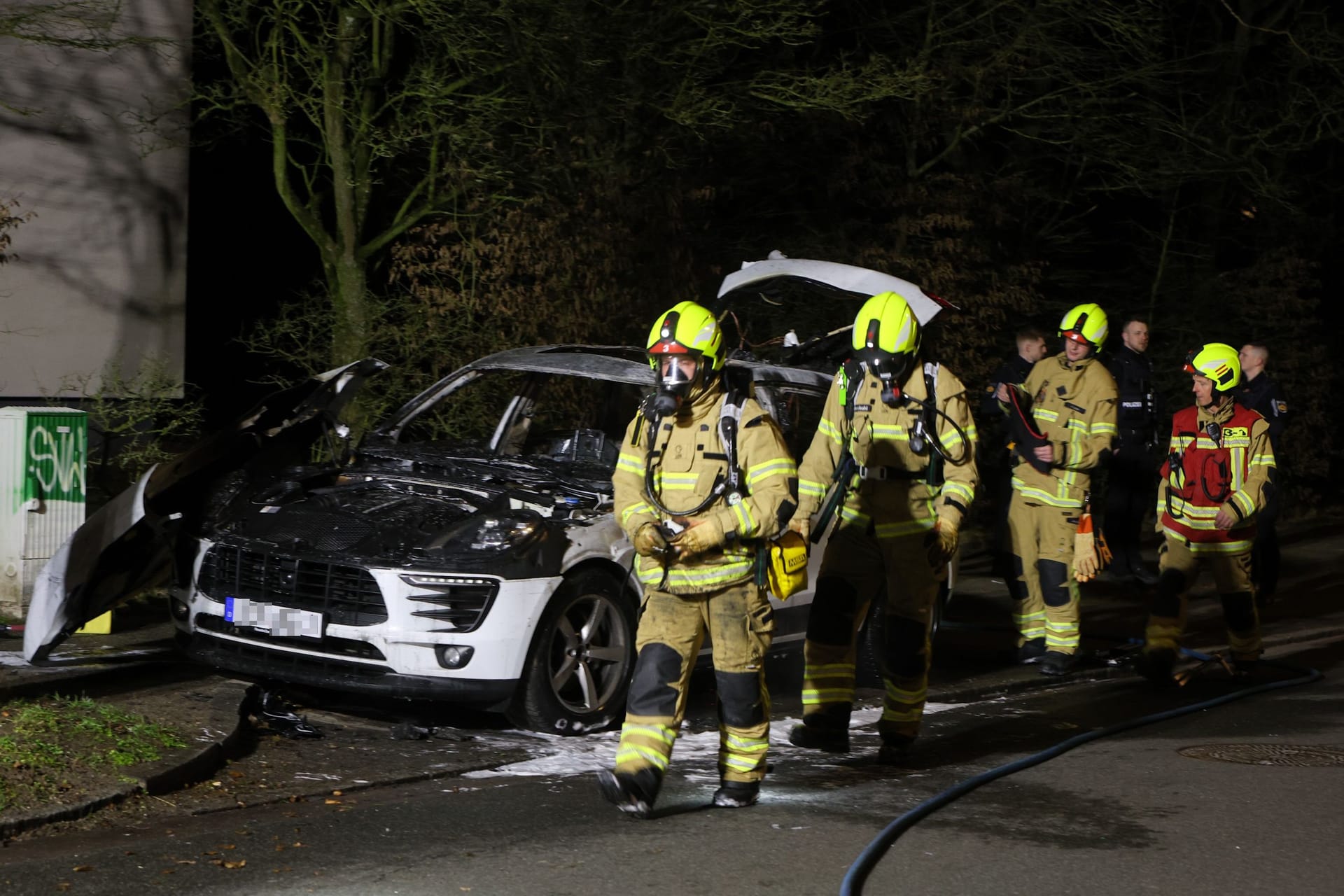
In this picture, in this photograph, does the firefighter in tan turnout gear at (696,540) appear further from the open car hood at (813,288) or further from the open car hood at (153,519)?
the open car hood at (153,519)

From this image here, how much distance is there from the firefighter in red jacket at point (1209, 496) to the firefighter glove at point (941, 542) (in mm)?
2648

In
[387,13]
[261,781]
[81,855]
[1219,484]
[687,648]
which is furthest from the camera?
[387,13]

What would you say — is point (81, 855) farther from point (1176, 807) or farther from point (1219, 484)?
point (1219, 484)

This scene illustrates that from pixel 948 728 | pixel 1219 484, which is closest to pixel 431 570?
pixel 948 728

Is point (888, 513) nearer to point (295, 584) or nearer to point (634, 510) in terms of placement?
point (634, 510)

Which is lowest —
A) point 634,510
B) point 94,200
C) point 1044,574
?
point 1044,574

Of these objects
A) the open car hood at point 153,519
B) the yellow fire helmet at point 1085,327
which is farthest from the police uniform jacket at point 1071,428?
the open car hood at point 153,519

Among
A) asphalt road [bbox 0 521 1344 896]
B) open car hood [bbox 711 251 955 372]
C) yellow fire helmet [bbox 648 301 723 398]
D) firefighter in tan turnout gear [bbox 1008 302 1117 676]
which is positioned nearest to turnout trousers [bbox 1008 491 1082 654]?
firefighter in tan turnout gear [bbox 1008 302 1117 676]

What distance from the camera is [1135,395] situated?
1262 cm

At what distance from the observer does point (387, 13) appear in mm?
11398

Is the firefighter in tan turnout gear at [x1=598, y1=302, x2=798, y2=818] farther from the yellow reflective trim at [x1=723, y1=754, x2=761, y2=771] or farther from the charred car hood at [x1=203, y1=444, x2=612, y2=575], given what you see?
the charred car hood at [x1=203, y1=444, x2=612, y2=575]

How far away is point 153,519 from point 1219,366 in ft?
18.1

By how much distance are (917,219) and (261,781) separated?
9.99m

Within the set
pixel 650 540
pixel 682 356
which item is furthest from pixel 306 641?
pixel 682 356
